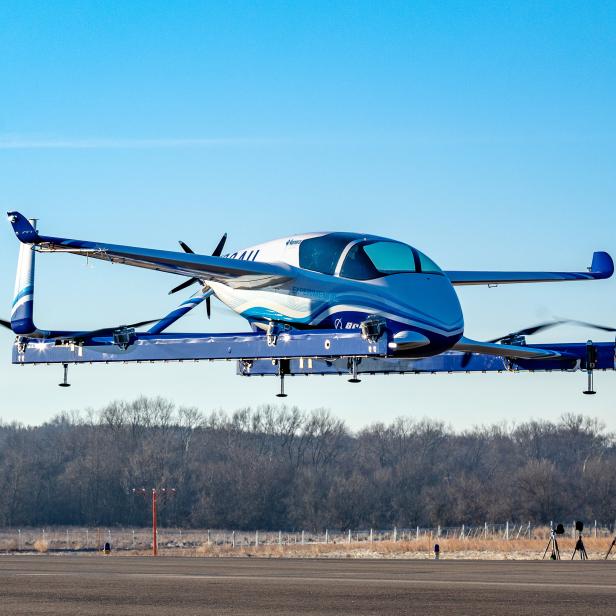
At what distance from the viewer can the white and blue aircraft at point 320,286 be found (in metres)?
32.8

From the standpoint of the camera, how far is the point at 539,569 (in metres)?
34.6

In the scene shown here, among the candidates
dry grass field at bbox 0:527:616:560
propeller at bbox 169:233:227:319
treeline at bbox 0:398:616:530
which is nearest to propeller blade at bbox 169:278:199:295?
propeller at bbox 169:233:227:319

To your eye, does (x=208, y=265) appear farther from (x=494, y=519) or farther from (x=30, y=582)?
(x=494, y=519)

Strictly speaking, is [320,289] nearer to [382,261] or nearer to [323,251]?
[323,251]

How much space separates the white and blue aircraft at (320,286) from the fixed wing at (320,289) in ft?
0.08

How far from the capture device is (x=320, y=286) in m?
34.4

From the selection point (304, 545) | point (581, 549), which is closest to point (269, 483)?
point (304, 545)

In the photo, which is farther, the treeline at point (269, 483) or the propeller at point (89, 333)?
the treeline at point (269, 483)

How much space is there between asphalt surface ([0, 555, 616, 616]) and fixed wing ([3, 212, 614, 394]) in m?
5.75

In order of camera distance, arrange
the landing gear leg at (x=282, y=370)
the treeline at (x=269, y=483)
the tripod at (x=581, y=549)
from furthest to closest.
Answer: the treeline at (x=269, y=483), the tripod at (x=581, y=549), the landing gear leg at (x=282, y=370)

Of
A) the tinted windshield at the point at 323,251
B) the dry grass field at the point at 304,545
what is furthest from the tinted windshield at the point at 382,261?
the dry grass field at the point at 304,545

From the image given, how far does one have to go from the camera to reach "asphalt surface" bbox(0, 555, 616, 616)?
2125 centimetres

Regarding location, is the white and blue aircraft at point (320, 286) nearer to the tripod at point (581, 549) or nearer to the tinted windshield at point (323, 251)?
the tinted windshield at point (323, 251)

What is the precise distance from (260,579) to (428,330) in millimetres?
7432
